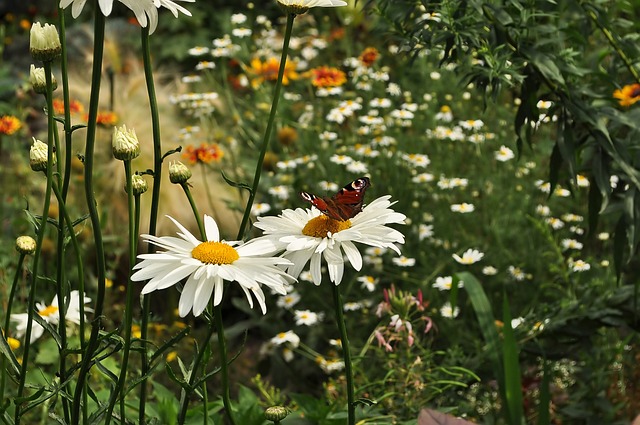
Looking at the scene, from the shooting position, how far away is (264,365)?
3105mm

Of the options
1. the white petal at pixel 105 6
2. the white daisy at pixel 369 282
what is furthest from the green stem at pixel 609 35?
the white petal at pixel 105 6

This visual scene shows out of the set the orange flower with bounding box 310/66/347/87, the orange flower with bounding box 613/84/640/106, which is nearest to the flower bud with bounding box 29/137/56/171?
the orange flower with bounding box 613/84/640/106

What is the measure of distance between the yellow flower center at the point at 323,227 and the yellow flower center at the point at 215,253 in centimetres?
12

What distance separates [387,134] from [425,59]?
1.76 ft

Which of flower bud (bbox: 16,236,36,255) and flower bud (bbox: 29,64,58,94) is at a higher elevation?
flower bud (bbox: 29,64,58,94)

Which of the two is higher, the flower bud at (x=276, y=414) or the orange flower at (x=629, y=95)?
the orange flower at (x=629, y=95)

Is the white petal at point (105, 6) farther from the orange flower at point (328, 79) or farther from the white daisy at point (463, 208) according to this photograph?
the orange flower at point (328, 79)

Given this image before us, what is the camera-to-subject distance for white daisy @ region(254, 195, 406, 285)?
1.20m

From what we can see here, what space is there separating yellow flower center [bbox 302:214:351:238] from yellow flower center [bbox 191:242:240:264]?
12cm

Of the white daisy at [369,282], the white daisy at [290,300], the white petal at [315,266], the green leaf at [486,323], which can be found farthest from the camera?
the white daisy at [290,300]

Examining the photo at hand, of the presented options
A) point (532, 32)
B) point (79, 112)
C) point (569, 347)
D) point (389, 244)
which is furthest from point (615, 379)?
point (79, 112)

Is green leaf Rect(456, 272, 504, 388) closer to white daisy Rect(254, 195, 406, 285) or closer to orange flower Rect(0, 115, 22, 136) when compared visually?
white daisy Rect(254, 195, 406, 285)

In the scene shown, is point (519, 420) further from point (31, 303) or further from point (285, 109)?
point (285, 109)

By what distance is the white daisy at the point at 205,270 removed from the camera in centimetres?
112
